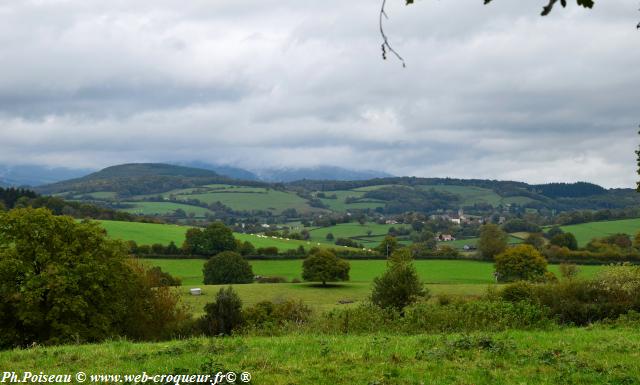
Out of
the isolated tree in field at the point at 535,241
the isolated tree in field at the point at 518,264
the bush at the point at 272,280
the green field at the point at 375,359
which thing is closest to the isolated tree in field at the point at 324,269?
the bush at the point at 272,280

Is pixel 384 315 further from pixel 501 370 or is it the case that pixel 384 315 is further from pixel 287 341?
pixel 501 370

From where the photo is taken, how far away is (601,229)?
160625mm

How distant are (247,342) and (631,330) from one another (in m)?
→ 13.2

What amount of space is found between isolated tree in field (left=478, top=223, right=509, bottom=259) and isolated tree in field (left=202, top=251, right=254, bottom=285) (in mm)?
50604

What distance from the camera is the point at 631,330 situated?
66.3 feet

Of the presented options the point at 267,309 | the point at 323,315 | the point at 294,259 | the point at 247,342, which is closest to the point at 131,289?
the point at 267,309

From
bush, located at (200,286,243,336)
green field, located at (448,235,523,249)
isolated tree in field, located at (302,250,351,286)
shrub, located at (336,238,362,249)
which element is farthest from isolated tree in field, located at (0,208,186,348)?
green field, located at (448,235,523,249)

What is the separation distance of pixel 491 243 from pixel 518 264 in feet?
62.1

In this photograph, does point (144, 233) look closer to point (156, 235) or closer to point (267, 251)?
point (156, 235)

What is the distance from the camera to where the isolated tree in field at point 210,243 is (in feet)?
391

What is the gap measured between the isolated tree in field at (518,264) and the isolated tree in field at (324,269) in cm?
2854

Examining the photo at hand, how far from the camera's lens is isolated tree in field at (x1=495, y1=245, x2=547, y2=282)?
10231 cm

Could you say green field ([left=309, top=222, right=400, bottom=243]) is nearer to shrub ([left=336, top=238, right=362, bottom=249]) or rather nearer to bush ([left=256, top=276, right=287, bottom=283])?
shrub ([left=336, top=238, right=362, bottom=249])

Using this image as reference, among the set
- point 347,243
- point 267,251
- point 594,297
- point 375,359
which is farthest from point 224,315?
point 347,243
